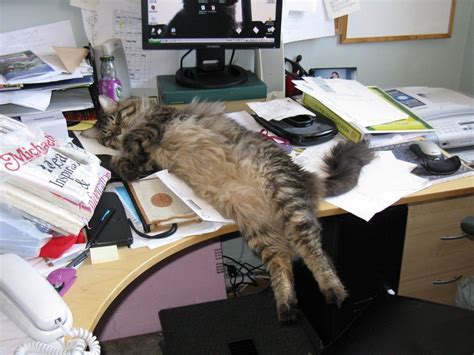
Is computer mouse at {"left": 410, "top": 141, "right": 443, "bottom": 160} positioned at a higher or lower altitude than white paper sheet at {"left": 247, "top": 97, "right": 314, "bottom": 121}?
lower

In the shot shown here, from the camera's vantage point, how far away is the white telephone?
0.73m

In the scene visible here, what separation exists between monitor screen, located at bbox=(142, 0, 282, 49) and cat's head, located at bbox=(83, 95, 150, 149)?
8.5 inches

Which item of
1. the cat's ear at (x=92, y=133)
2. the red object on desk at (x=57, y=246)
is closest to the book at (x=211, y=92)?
the cat's ear at (x=92, y=133)

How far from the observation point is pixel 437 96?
1.83 m

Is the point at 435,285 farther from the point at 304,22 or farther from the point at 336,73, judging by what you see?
the point at 304,22

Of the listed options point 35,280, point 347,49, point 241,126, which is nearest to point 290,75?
point 347,49

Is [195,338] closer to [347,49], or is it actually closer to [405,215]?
[405,215]

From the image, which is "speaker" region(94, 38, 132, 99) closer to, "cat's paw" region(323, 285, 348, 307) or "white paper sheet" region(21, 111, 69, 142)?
"white paper sheet" region(21, 111, 69, 142)

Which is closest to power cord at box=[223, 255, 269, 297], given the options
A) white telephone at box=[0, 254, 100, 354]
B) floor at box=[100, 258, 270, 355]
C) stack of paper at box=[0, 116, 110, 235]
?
floor at box=[100, 258, 270, 355]

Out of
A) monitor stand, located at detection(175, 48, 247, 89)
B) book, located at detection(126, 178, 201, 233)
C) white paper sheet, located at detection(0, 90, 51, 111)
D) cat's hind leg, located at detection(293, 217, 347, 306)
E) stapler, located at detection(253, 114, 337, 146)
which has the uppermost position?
monitor stand, located at detection(175, 48, 247, 89)

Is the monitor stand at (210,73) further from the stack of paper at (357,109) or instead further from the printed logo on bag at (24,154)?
the printed logo on bag at (24,154)

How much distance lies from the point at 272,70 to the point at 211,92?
308 millimetres

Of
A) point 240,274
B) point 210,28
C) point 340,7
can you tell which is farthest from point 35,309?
point 340,7

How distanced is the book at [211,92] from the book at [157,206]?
0.44 m
